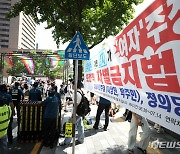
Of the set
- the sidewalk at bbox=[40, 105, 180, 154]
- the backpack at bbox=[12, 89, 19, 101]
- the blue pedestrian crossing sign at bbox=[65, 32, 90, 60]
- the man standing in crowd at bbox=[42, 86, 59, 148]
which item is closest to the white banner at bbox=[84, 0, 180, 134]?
the blue pedestrian crossing sign at bbox=[65, 32, 90, 60]

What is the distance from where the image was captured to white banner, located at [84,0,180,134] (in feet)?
7.01

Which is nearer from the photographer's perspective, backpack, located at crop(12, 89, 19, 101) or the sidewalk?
the sidewalk

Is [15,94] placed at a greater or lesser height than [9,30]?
lesser

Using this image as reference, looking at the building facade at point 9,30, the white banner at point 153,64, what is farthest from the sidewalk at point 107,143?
the building facade at point 9,30

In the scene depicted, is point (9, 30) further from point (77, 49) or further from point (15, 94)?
point (77, 49)

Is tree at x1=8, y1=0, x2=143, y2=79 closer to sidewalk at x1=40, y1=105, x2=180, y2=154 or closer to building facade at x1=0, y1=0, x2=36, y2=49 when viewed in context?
sidewalk at x1=40, y1=105, x2=180, y2=154

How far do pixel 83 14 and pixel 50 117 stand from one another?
14.3 feet

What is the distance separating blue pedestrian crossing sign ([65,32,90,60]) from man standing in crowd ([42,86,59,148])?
6.61 ft

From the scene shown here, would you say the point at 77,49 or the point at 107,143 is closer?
the point at 77,49

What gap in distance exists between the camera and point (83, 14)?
30.1ft

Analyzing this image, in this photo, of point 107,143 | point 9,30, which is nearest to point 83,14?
point 107,143

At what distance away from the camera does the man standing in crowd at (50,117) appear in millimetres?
6652

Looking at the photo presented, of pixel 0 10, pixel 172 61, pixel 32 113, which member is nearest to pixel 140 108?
Result: pixel 172 61

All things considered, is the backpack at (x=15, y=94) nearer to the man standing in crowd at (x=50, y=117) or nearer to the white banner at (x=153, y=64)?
the man standing in crowd at (x=50, y=117)
